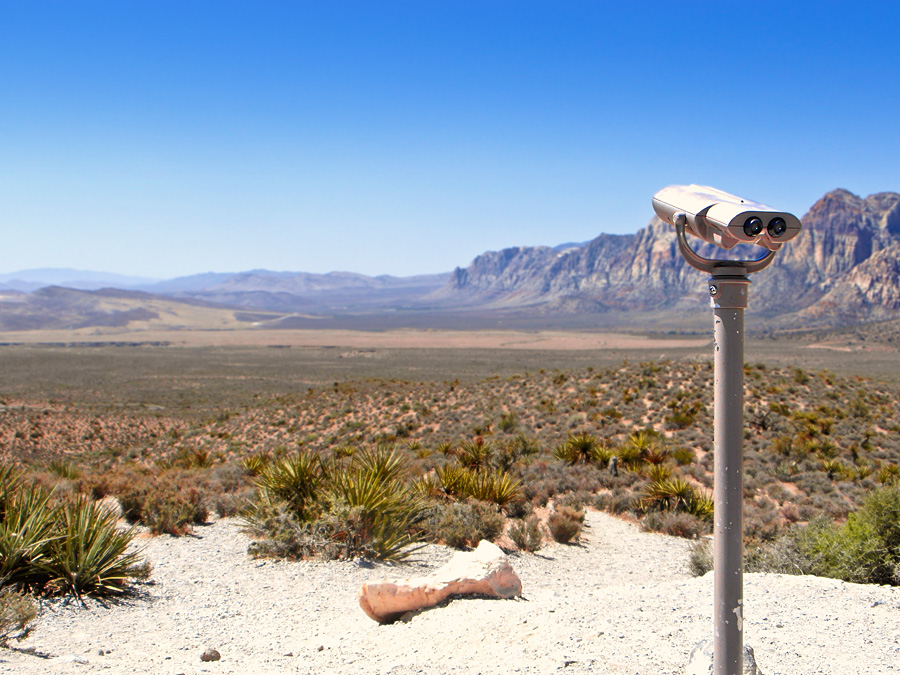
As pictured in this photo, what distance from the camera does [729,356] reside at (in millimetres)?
2922

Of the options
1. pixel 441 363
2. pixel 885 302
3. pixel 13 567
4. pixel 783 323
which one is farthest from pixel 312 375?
pixel 885 302

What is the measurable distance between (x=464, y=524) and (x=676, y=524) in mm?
4221

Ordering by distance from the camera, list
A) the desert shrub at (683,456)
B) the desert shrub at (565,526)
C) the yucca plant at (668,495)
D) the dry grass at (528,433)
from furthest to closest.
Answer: the desert shrub at (683,456) < the dry grass at (528,433) < the yucca plant at (668,495) < the desert shrub at (565,526)

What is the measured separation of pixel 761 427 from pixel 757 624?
16547 mm

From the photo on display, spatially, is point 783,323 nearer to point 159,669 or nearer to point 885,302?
point 885,302

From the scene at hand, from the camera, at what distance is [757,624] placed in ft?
16.5

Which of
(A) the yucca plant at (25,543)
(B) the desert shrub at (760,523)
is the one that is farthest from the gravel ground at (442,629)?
(B) the desert shrub at (760,523)

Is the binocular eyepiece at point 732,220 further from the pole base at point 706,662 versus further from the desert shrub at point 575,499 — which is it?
the desert shrub at point 575,499

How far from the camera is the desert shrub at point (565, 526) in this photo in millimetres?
9805

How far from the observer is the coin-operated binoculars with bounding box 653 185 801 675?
2.84 meters

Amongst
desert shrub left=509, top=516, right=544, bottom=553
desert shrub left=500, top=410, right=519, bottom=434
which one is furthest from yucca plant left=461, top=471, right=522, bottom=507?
desert shrub left=500, top=410, right=519, bottom=434

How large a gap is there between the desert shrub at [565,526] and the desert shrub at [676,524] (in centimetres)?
162

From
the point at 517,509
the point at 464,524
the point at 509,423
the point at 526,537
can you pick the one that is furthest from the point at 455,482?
the point at 509,423

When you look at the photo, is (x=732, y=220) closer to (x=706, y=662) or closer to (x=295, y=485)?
(x=706, y=662)
